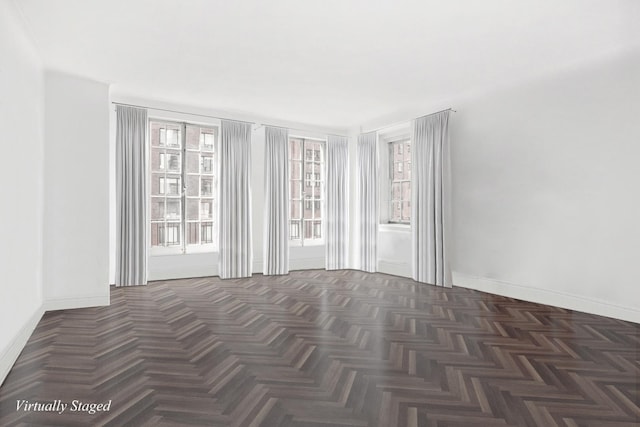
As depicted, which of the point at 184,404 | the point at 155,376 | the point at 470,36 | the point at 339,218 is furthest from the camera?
the point at 339,218

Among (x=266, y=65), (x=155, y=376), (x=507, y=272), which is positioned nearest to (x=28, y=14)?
(x=266, y=65)

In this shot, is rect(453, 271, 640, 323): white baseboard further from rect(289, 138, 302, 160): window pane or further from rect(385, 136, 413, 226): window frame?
rect(289, 138, 302, 160): window pane

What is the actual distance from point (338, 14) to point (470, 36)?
51.6 inches

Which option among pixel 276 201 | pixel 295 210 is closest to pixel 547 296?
pixel 276 201

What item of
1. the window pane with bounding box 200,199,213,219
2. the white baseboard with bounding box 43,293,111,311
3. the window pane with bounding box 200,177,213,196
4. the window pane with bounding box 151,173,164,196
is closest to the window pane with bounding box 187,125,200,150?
the window pane with bounding box 200,177,213,196

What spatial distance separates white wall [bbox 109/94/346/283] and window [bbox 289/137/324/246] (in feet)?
0.75

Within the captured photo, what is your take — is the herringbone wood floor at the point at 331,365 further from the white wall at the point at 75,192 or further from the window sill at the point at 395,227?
the window sill at the point at 395,227

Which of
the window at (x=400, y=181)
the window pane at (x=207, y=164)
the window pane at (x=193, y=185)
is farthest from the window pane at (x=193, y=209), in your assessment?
the window at (x=400, y=181)

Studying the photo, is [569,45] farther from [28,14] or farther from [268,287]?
[28,14]

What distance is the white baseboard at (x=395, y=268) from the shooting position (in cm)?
621

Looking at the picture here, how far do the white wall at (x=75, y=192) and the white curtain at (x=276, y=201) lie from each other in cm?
255

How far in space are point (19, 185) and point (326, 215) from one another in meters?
4.79

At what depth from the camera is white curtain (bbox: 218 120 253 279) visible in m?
5.98

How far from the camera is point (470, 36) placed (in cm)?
346
